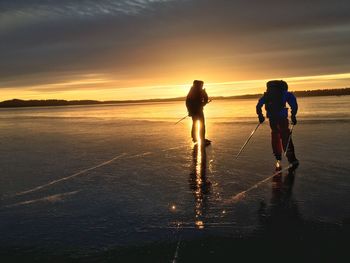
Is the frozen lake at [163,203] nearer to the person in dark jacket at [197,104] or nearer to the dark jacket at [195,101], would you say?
the person in dark jacket at [197,104]

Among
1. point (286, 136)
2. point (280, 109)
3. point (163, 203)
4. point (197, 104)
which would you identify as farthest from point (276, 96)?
point (197, 104)

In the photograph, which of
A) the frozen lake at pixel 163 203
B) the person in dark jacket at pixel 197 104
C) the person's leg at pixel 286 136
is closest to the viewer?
the frozen lake at pixel 163 203

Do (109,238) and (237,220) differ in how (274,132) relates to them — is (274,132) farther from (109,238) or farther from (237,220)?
(109,238)

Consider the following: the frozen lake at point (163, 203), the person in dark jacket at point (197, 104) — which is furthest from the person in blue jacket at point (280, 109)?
the person in dark jacket at point (197, 104)

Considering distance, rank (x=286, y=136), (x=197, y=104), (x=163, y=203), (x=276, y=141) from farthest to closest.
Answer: (x=197, y=104) → (x=276, y=141) → (x=286, y=136) → (x=163, y=203)

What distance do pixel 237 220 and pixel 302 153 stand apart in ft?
18.4

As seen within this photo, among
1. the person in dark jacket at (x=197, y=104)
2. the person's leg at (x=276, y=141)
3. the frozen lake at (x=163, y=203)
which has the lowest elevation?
the frozen lake at (x=163, y=203)

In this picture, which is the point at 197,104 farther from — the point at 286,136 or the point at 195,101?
the point at 286,136

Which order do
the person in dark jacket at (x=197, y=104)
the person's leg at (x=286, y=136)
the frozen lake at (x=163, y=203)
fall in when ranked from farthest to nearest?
the person in dark jacket at (x=197, y=104) < the person's leg at (x=286, y=136) < the frozen lake at (x=163, y=203)

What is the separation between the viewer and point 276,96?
8.31 meters

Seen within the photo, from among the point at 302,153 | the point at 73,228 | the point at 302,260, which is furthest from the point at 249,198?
the point at 302,153

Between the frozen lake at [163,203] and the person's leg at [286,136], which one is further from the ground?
the person's leg at [286,136]

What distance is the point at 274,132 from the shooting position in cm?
850

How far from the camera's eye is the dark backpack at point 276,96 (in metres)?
8.28
